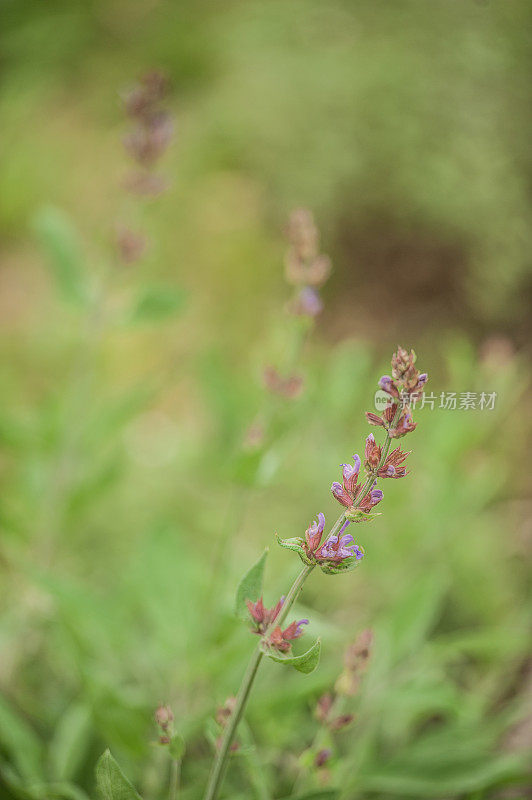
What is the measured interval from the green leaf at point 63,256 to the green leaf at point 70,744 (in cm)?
49

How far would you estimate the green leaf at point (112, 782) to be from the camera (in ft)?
1.40

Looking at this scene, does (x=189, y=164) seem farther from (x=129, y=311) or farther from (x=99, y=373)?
(x=129, y=311)

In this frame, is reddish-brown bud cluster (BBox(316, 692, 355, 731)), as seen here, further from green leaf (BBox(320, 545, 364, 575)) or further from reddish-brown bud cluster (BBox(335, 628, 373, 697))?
green leaf (BBox(320, 545, 364, 575))

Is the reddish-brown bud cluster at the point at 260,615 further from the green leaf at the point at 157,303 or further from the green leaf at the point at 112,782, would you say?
the green leaf at the point at 157,303

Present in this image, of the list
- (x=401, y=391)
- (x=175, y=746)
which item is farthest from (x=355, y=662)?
(x=401, y=391)

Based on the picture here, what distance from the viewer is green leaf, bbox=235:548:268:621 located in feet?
1.30

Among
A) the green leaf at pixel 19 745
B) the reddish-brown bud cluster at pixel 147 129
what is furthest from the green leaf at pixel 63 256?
the green leaf at pixel 19 745

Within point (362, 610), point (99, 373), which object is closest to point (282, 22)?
point (99, 373)

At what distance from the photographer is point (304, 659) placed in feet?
1.17

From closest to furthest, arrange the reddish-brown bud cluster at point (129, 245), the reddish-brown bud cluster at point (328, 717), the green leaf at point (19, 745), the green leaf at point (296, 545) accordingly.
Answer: the green leaf at point (296, 545), the reddish-brown bud cluster at point (328, 717), the green leaf at point (19, 745), the reddish-brown bud cluster at point (129, 245)

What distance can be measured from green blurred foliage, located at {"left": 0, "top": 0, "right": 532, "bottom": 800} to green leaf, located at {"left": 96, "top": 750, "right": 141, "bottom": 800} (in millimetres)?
61

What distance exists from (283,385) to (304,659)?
1.09ft

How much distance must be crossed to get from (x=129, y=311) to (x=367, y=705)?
559mm

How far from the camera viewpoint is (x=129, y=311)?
86 centimetres
